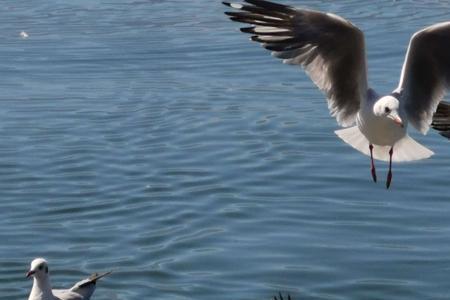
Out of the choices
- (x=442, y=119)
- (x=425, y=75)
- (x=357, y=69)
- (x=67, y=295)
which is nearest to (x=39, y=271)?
(x=67, y=295)

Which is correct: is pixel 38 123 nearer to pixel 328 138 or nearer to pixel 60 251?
pixel 328 138

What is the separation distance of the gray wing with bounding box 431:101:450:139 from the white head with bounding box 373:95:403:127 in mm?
1499

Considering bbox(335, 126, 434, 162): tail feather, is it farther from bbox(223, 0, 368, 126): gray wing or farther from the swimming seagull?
bbox(223, 0, 368, 126): gray wing

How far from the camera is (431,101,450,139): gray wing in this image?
12336 mm

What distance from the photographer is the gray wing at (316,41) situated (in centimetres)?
1084

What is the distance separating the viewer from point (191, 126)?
18.4 metres

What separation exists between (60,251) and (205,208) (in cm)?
182

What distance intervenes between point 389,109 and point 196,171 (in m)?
6.14

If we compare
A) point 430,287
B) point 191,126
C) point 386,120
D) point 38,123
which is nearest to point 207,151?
point 191,126

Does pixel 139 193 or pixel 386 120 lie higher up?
pixel 386 120

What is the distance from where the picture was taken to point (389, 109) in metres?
10.8

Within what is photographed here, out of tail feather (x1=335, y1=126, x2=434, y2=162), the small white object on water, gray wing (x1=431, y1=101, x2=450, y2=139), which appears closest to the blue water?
the small white object on water

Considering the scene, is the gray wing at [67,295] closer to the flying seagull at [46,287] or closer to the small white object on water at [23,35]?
the flying seagull at [46,287]

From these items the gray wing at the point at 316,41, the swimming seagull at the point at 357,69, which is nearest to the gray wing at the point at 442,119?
the swimming seagull at the point at 357,69
